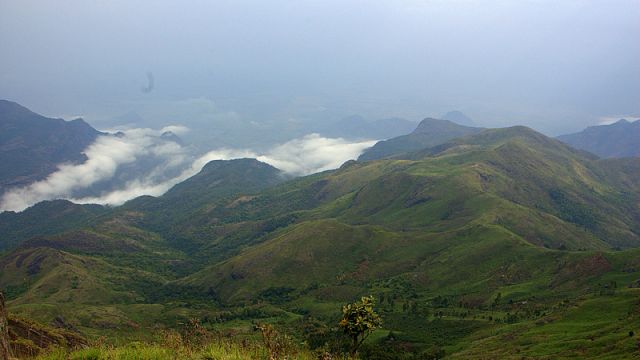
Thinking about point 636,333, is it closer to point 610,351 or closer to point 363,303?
point 610,351

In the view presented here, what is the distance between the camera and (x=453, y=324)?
15975 cm

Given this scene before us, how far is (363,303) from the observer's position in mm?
37469

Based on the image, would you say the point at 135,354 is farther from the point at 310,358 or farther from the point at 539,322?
the point at 539,322

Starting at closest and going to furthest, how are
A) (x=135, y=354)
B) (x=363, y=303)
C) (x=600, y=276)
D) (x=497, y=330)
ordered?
1. (x=135, y=354)
2. (x=363, y=303)
3. (x=497, y=330)
4. (x=600, y=276)

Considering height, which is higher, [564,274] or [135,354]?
[135,354]

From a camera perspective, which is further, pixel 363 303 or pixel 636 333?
pixel 636 333

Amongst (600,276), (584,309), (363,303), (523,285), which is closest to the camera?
(363,303)

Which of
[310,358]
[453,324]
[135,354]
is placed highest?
[135,354]

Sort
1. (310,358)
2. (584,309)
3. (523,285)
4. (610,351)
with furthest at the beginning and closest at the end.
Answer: (523,285), (584,309), (610,351), (310,358)

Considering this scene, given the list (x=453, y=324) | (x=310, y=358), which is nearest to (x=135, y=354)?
(x=310, y=358)

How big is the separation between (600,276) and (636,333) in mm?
93410

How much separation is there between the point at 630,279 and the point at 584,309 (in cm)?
4854

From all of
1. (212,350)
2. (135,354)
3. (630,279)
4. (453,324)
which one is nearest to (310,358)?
(212,350)

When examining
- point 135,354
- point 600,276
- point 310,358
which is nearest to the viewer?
point 135,354
